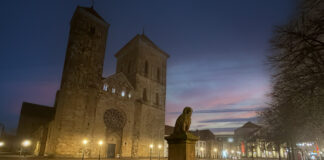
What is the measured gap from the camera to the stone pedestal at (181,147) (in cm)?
671

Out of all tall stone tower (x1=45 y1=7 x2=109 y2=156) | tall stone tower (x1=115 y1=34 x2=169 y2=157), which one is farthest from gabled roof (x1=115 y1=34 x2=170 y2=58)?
tall stone tower (x1=45 y1=7 x2=109 y2=156)

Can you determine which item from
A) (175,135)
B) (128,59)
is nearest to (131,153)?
(128,59)

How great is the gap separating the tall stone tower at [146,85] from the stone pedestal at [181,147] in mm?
26727

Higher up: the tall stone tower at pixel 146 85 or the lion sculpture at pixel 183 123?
the tall stone tower at pixel 146 85

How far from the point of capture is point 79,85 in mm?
27500

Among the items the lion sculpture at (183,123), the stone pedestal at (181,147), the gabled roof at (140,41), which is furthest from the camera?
the gabled roof at (140,41)

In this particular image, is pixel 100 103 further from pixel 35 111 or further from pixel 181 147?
pixel 35 111

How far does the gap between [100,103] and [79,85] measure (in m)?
4.01

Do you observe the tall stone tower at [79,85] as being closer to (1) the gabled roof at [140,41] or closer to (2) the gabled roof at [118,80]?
(2) the gabled roof at [118,80]

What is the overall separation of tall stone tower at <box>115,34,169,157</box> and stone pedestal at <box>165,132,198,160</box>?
2673 cm

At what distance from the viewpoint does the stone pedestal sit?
6712 millimetres

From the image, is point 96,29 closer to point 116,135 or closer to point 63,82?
point 63,82

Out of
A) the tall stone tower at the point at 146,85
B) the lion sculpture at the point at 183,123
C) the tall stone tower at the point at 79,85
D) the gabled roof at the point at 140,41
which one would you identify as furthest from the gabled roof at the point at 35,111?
the lion sculpture at the point at 183,123

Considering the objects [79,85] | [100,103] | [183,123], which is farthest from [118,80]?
[183,123]
